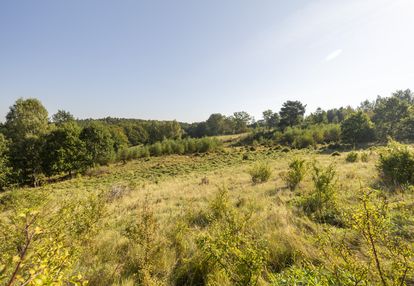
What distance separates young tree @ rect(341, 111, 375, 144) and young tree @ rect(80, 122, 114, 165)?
4149cm

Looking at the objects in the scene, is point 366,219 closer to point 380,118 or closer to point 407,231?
point 407,231

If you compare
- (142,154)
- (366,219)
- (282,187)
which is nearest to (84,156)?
(142,154)

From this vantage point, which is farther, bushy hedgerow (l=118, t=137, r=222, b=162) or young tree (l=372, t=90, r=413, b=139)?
bushy hedgerow (l=118, t=137, r=222, b=162)

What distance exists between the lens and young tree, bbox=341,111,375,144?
33.5m

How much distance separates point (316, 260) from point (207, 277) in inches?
71.0

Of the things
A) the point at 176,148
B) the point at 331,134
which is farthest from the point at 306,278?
the point at 331,134

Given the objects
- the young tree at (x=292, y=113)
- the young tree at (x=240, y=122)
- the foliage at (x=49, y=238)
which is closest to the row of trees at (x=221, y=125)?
the young tree at (x=240, y=122)

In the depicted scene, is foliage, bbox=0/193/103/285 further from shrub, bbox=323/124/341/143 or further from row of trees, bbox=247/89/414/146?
shrub, bbox=323/124/341/143

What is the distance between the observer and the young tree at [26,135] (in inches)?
907

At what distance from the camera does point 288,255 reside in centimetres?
336


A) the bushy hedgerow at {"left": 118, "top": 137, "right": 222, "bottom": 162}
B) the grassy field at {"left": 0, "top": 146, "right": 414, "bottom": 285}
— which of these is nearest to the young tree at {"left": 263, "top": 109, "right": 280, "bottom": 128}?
the bushy hedgerow at {"left": 118, "top": 137, "right": 222, "bottom": 162}

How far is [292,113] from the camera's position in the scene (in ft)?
186

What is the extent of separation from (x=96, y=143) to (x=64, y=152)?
5.04m

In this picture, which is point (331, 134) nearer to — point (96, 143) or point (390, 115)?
point (390, 115)
